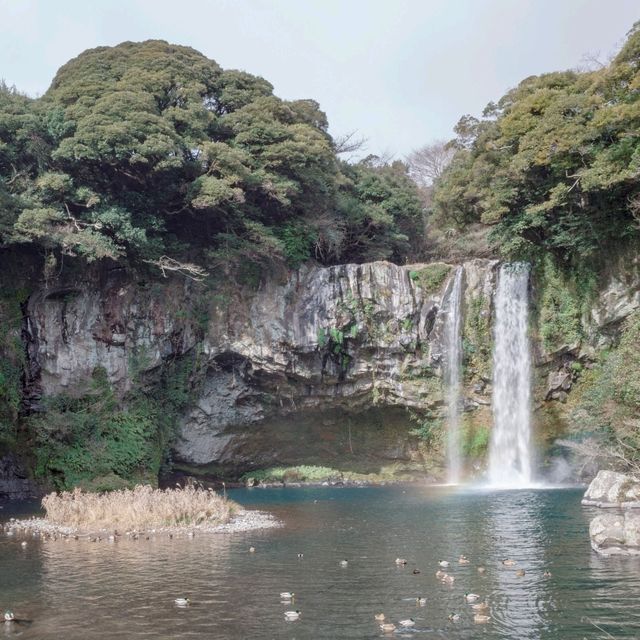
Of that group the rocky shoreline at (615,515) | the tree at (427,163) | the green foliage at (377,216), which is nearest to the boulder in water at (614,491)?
the rocky shoreline at (615,515)

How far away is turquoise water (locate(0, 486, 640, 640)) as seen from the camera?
9.52 metres

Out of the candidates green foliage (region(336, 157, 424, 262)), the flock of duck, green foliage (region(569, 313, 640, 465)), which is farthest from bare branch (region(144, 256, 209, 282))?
the flock of duck

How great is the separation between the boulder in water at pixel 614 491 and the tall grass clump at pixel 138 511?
9.76 metres

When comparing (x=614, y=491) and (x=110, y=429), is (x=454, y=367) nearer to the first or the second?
(x=614, y=491)

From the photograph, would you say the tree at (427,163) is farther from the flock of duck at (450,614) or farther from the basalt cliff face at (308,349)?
the flock of duck at (450,614)

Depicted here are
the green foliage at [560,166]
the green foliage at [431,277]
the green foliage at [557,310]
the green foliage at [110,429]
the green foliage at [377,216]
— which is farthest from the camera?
the green foliage at [377,216]

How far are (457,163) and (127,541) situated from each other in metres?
23.6

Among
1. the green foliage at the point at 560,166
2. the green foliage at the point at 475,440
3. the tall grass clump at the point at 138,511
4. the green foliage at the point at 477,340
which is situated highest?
the green foliage at the point at 560,166

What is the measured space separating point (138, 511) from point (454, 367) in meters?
16.9

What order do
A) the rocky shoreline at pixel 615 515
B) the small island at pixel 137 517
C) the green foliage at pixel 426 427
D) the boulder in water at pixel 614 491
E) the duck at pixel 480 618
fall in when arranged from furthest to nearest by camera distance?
the green foliage at pixel 426 427
the boulder in water at pixel 614 491
the small island at pixel 137 517
the rocky shoreline at pixel 615 515
the duck at pixel 480 618

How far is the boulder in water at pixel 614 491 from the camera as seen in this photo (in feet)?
60.8

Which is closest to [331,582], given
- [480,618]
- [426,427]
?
[480,618]

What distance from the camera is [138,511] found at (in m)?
18.0

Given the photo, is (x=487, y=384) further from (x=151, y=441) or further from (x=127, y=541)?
(x=127, y=541)
